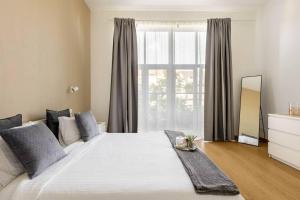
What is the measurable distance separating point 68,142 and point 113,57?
9.14 feet

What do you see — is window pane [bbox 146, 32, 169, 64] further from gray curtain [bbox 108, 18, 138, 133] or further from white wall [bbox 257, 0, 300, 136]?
white wall [bbox 257, 0, 300, 136]

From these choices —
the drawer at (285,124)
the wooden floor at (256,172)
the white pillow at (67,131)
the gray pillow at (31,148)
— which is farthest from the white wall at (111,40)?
the gray pillow at (31,148)

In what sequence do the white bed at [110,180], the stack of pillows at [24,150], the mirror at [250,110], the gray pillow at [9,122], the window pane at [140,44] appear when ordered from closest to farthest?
A: 1. the white bed at [110,180]
2. the stack of pillows at [24,150]
3. the gray pillow at [9,122]
4. the mirror at [250,110]
5. the window pane at [140,44]

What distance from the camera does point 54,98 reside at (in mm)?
3494

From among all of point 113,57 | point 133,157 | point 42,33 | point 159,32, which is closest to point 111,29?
point 113,57

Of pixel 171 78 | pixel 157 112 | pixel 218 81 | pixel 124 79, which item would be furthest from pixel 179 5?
pixel 157 112

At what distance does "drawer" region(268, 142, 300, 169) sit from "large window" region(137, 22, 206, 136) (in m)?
1.79

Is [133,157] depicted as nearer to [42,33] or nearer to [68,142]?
[68,142]

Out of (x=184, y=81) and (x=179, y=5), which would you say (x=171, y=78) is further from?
(x=179, y=5)

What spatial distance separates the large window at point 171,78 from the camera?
17.9 ft

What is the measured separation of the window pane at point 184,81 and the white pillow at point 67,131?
297cm

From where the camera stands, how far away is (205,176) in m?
1.68

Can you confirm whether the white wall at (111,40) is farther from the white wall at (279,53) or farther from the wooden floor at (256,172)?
the wooden floor at (256,172)

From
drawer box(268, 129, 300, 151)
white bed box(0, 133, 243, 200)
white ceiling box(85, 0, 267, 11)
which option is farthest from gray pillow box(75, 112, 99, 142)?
white ceiling box(85, 0, 267, 11)
